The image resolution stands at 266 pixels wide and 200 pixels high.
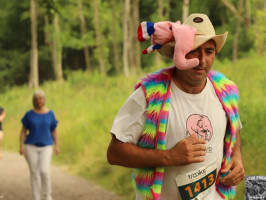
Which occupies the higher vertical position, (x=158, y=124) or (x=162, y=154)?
(x=158, y=124)

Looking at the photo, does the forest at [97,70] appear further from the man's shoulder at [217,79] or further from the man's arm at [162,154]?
the man's arm at [162,154]

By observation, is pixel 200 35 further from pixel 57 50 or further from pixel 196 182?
pixel 57 50

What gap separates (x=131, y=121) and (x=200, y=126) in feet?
1.26

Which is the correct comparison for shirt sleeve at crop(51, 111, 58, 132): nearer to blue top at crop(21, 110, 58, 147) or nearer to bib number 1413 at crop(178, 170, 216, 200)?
blue top at crop(21, 110, 58, 147)

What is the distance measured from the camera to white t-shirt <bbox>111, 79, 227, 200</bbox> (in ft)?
9.35

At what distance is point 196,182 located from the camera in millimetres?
2926

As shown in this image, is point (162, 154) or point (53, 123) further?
point (53, 123)

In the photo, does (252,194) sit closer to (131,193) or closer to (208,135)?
(208,135)

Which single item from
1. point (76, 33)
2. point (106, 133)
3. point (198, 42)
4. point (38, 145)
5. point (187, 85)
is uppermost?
point (76, 33)

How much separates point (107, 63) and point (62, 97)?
→ 20.0m

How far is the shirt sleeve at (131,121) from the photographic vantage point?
9.33 feet

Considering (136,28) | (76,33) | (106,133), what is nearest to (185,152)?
(106,133)

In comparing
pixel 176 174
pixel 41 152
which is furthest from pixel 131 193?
pixel 176 174

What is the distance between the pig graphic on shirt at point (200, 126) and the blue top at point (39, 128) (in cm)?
508
